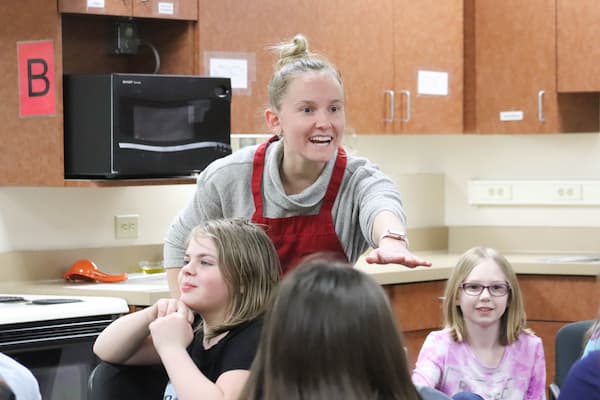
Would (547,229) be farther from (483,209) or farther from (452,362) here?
(452,362)

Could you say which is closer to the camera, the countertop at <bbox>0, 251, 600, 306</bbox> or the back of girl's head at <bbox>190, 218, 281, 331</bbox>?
the back of girl's head at <bbox>190, 218, 281, 331</bbox>

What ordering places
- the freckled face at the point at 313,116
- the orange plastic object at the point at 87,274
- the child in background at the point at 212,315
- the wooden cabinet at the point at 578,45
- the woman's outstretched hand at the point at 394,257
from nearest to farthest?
the woman's outstretched hand at the point at 394,257, the child in background at the point at 212,315, the freckled face at the point at 313,116, the orange plastic object at the point at 87,274, the wooden cabinet at the point at 578,45

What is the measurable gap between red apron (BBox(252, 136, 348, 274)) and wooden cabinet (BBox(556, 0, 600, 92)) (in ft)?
8.15

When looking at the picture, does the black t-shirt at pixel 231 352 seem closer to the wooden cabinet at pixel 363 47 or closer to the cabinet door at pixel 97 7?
the cabinet door at pixel 97 7

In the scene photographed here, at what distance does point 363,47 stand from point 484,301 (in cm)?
161

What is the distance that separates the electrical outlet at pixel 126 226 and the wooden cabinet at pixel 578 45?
1.84 m

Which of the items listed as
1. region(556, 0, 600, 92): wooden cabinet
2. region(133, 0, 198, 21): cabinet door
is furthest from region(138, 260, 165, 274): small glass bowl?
region(556, 0, 600, 92): wooden cabinet

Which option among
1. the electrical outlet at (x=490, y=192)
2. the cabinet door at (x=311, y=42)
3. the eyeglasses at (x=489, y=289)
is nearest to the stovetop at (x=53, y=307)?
the cabinet door at (x=311, y=42)

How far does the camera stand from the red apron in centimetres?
237

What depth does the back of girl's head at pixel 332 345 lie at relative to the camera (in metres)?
1.36

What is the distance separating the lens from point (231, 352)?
202 centimetres

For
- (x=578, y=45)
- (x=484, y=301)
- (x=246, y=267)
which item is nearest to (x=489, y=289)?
(x=484, y=301)

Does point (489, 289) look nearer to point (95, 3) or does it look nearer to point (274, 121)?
point (274, 121)

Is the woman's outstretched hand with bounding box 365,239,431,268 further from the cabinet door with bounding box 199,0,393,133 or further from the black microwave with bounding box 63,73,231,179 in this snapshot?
the cabinet door with bounding box 199,0,393,133
